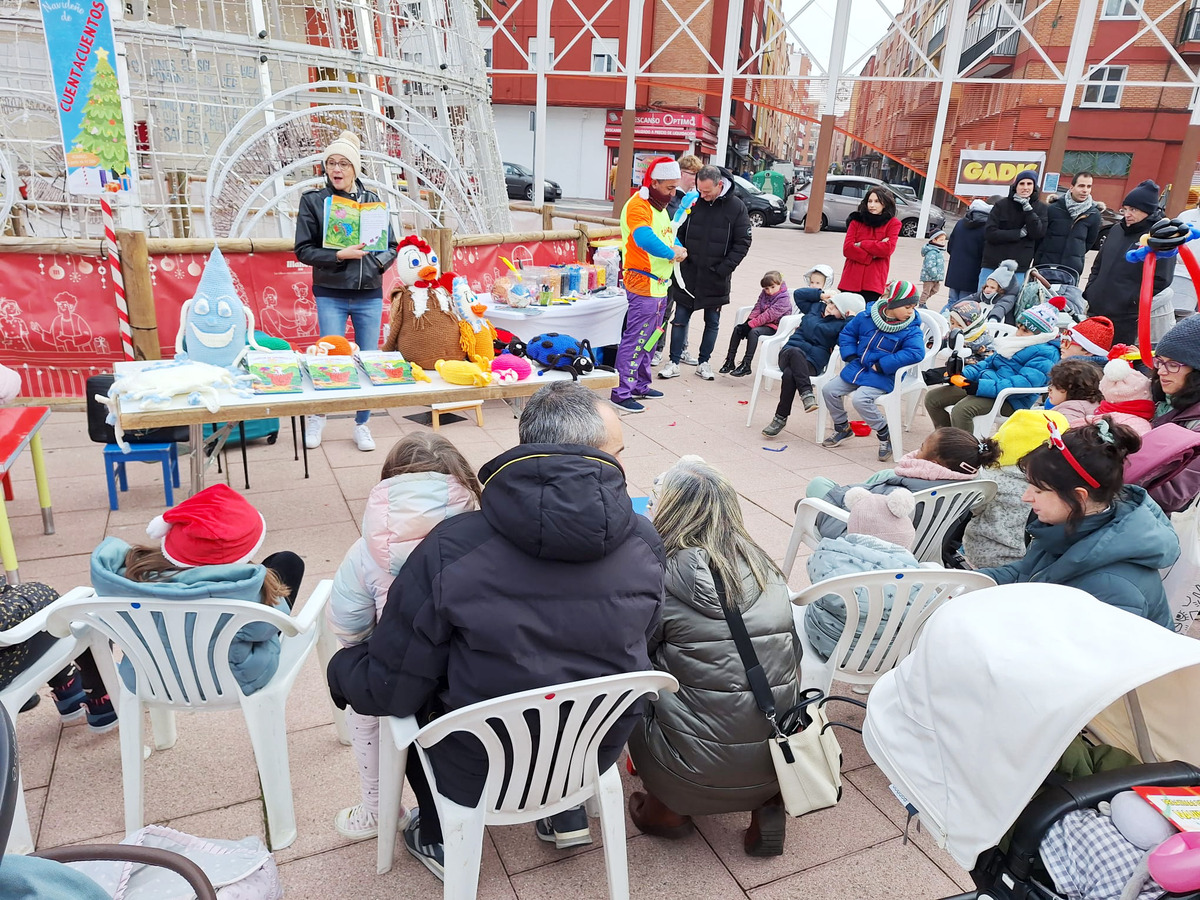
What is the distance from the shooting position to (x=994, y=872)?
5.47 feet

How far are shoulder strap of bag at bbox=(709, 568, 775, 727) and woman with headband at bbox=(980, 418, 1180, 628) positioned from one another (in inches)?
41.9

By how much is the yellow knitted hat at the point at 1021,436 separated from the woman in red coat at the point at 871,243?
12.7 ft

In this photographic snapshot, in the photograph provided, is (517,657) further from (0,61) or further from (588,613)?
(0,61)

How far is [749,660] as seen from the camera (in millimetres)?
2090

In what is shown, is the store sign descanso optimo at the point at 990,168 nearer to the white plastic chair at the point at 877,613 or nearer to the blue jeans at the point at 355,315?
the blue jeans at the point at 355,315

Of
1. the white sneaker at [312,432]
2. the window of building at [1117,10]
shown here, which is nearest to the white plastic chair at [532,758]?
the white sneaker at [312,432]

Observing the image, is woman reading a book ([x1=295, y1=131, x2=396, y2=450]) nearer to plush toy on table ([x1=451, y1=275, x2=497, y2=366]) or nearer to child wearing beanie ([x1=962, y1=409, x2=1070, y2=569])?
plush toy on table ([x1=451, y1=275, x2=497, y2=366])

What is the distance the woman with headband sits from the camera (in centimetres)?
235

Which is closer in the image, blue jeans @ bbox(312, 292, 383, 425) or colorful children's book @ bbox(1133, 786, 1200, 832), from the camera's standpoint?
colorful children's book @ bbox(1133, 786, 1200, 832)

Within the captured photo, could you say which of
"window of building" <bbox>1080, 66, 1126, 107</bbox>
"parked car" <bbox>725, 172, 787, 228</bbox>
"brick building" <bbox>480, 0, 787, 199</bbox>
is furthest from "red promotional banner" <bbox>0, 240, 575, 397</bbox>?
"window of building" <bbox>1080, 66, 1126, 107</bbox>

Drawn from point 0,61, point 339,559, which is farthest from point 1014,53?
point 339,559

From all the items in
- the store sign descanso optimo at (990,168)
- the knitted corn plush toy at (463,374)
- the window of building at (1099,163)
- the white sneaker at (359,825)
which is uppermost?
the window of building at (1099,163)

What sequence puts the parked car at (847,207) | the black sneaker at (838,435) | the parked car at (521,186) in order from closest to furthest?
1. the black sneaker at (838,435)
2. the parked car at (847,207)
3. the parked car at (521,186)

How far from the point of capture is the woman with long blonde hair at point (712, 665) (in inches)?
82.9
